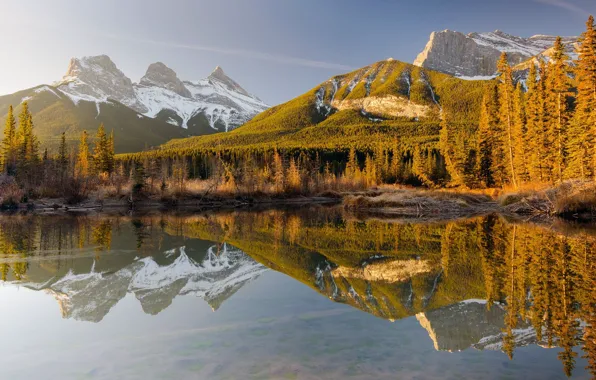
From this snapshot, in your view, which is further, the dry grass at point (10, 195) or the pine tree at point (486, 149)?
the pine tree at point (486, 149)

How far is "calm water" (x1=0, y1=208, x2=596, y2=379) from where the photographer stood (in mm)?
6035

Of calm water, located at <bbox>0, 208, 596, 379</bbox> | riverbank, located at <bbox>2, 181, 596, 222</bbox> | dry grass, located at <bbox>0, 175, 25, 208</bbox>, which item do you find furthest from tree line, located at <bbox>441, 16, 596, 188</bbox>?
dry grass, located at <bbox>0, 175, 25, 208</bbox>

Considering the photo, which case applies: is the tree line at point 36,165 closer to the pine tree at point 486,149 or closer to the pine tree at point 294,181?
the pine tree at point 294,181

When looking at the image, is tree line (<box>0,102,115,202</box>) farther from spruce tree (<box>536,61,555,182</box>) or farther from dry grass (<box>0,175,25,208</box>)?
spruce tree (<box>536,61,555,182</box>)

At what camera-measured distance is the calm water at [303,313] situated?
6035 millimetres

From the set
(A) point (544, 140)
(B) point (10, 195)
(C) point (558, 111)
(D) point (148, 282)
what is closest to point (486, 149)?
(A) point (544, 140)

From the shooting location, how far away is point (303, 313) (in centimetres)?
880

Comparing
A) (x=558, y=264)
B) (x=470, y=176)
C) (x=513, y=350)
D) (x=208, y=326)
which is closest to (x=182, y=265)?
(x=208, y=326)

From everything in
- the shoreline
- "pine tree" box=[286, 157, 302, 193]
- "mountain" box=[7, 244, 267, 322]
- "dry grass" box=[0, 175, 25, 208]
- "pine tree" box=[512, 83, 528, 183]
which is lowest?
"mountain" box=[7, 244, 267, 322]

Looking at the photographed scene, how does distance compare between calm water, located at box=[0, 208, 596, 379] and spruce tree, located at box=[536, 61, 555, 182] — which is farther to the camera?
spruce tree, located at box=[536, 61, 555, 182]

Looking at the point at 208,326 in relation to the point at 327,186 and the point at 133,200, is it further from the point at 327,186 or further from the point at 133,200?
the point at 327,186

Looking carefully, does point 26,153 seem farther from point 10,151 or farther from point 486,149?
point 486,149

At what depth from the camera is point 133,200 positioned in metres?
53.2

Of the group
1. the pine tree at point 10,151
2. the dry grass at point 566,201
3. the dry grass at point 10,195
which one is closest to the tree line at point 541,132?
the dry grass at point 566,201
